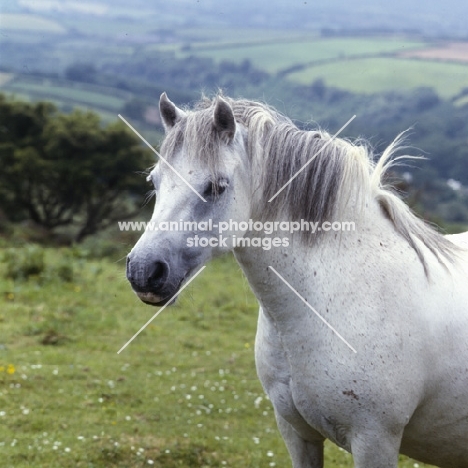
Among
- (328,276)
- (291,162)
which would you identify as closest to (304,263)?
(328,276)

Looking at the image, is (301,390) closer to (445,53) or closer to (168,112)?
(168,112)

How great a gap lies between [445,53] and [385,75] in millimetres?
2205

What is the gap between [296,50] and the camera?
29.1 metres

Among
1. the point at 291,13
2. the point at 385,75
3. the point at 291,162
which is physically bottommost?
the point at 291,162

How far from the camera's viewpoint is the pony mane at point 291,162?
3281 mm

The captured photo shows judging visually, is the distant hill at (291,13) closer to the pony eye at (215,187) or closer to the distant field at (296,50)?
the distant field at (296,50)

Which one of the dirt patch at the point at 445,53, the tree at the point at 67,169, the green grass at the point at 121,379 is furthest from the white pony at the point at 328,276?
the dirt patch at the point at 445,53

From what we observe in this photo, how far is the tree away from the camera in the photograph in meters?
19.9

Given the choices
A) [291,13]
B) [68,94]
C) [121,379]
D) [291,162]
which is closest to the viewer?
[291,162]

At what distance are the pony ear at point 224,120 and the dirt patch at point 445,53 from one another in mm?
19604

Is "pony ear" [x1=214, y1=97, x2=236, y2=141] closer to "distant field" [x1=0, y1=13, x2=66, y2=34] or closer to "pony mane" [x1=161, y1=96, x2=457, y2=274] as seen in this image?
"pony mane" [x1=161, y1=96, x2=457, y2=274]

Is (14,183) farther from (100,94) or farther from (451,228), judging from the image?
(451,228)

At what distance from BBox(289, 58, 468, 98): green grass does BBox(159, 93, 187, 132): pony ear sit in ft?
65.8

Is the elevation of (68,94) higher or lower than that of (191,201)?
lower
